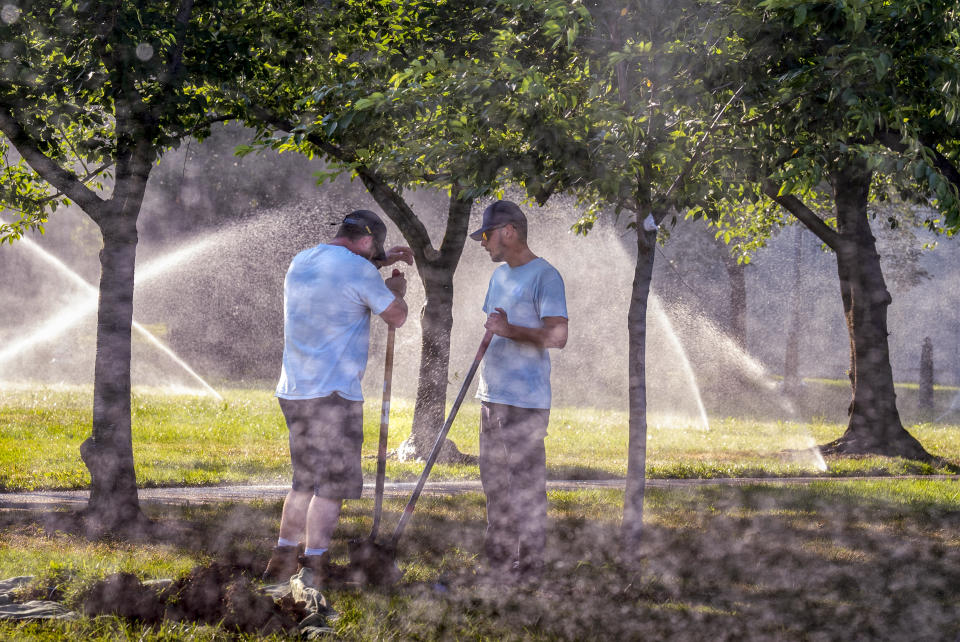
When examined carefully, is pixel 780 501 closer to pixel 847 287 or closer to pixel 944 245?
pixel 847 287

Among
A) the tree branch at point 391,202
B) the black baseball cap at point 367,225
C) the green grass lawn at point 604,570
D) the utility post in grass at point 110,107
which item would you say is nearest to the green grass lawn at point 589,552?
the green grass lawn at point 604,570

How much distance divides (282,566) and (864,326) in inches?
380

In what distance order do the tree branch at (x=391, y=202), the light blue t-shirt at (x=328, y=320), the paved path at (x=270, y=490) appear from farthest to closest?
→ the tree branch at (x=391, y=202), the paved path at (x=270, y=490), the light blue t-shirt at (x=328, y=320)

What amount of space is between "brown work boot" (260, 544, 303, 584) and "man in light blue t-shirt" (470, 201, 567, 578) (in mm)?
1012

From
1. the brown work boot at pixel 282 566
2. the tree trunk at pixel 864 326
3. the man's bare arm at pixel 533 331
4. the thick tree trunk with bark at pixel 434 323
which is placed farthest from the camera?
the tree trunk at pixel 864 326

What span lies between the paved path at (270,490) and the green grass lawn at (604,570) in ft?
1.69

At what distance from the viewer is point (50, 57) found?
6340 mm

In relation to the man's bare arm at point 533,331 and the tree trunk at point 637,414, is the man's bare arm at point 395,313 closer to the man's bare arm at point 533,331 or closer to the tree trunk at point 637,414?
the man's bare arm at point 533,331

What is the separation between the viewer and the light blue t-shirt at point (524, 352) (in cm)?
482

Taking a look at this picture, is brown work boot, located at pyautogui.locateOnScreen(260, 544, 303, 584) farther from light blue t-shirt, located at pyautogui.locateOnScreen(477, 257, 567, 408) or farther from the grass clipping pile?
light blue t-shirt, located at pyautogui.locateOnScreen(477, 257, 567, 408)

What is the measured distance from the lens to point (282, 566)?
4.62 meters

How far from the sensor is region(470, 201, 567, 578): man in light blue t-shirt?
4820mm

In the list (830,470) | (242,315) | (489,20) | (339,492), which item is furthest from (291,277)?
(242,315)

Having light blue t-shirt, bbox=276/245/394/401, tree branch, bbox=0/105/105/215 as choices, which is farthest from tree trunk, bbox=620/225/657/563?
tree branch, bbox=0/105/105/215
